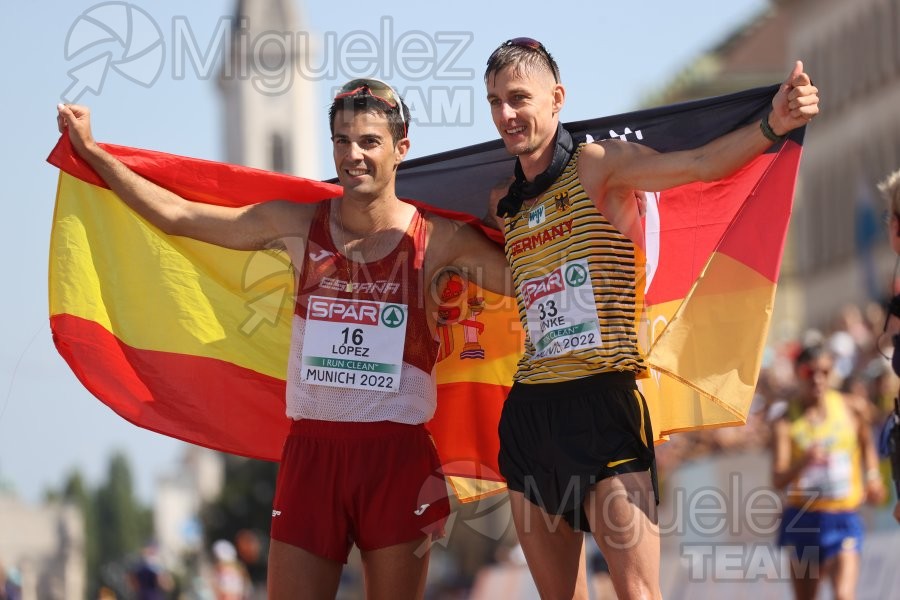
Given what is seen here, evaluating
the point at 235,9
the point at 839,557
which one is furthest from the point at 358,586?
the point at 235,9

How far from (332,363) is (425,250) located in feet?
2.01

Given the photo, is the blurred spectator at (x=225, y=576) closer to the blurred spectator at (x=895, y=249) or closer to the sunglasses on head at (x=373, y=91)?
the blurred spectator at (x=895, y=249)

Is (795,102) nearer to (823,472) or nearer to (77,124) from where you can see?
(77,124)

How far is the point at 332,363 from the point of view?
→ 702 centimetres

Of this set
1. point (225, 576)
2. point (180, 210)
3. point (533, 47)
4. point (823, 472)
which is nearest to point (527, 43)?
point (533, 47)

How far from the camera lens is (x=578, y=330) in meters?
6.60

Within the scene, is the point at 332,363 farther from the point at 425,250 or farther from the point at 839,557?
the point at 839,557

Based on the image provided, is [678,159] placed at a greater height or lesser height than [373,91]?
lesser

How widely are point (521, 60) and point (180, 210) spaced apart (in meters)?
1.74

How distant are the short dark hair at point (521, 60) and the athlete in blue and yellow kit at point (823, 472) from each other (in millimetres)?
4480

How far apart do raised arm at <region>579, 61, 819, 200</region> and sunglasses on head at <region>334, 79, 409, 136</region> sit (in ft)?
2.77

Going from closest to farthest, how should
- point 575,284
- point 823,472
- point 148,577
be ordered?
point 575,284, point 823,472, point 148,577

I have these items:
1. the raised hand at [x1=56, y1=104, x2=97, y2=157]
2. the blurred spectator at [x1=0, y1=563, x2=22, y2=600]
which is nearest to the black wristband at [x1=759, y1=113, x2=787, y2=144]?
the raised hand at [x1=56, y1=104, x2=97, y2=157]

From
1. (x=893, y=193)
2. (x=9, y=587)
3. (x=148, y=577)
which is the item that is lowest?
(x=9, y=587)
